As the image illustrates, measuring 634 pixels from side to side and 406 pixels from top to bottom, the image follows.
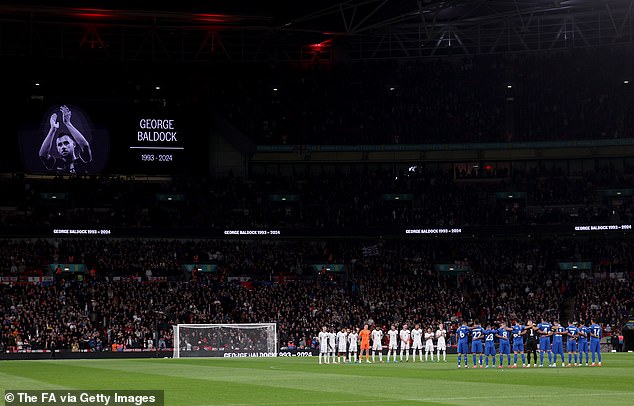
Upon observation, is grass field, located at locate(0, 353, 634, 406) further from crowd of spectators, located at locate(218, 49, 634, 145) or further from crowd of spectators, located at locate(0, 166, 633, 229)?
crowd of spectators, located at locate(218, 49, 634, 145)

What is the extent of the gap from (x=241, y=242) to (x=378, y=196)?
11802mm

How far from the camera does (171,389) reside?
29.8 m

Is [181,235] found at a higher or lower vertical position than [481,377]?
higher

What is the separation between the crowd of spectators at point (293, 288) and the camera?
6538 centimetres

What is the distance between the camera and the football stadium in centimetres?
6800

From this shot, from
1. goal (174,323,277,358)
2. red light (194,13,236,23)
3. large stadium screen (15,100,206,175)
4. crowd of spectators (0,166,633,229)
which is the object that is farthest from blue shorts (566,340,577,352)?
red light (194,13,236,23)

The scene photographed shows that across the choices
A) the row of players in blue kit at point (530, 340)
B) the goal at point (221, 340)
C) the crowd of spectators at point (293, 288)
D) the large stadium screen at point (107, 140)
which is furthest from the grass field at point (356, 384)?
the large stadium screen at point (107, 140)

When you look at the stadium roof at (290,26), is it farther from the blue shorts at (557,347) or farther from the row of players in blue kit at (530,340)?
the blue shorts at (557,347)

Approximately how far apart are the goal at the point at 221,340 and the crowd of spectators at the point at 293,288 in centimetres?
208

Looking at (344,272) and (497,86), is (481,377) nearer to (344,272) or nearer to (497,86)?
(344,272)

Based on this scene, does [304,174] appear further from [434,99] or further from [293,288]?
[293,288]

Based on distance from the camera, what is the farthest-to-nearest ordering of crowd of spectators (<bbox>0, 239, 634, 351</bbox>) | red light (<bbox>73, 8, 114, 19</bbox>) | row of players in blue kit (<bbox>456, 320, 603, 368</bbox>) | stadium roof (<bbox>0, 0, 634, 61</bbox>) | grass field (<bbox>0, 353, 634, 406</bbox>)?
1. red light (<bbox>73, 8, 114, 19</bbox>)
2. stadium roof (<bbox>0, 0, 634, 61</bbox>)
3. crowd of spectators (<bbox>0, 239, 634, 351</bbox>)
4. row of players in blue kit (<bbox>456, 320, 603, 368</bbox>)
5. grass field (<bbox>0, 353, 634, 406</bbox>)

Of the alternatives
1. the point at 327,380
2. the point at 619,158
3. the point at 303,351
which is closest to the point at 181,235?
the point at 303,351

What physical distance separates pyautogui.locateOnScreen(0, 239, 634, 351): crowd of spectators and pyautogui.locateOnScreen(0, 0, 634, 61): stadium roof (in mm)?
15189
